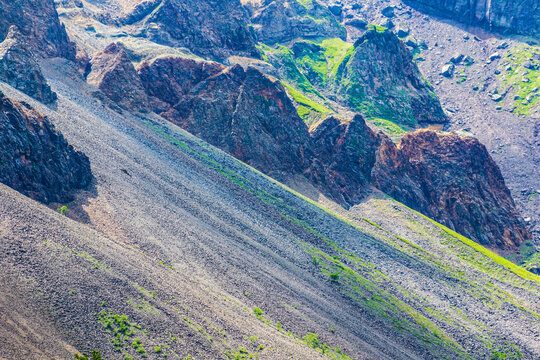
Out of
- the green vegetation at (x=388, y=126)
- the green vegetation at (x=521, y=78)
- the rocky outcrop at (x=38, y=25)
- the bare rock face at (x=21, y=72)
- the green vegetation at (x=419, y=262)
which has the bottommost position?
the green vegetation at (x=419, y=262)

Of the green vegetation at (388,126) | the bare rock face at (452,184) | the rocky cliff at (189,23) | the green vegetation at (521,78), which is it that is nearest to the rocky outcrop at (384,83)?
the green vegetation at (388,126)

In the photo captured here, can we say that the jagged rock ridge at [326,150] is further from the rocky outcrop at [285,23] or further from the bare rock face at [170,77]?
the rocky outcrop at [285,23]

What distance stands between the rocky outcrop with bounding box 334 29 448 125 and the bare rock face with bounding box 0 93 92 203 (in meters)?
116

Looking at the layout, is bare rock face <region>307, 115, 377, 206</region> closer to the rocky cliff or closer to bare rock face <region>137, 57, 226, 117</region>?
bare rock face <region>137, 57, 226, 117</region>

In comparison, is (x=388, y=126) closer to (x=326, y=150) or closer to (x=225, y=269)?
(x=326, y=150)

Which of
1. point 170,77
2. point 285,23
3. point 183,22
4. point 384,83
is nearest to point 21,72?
point 170,77

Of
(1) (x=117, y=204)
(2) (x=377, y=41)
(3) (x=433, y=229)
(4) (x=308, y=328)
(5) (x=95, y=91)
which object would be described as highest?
(2) (x=377, y=41)

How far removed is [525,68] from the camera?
170000 mm

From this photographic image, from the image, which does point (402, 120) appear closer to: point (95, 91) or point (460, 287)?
point (460, 287)

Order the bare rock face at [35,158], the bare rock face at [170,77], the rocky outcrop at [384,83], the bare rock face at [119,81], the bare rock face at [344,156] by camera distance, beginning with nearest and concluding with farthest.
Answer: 1. the bare rock face at [35,158]
2. the bare rock face at [119,81]
3. the bare rock face at [170,77]
4. the bare rock face at [344,156]
5. the rocky outcrop at [384,83]

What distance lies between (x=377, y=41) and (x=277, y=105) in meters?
79.2

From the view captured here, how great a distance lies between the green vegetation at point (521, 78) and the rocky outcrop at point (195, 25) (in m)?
104

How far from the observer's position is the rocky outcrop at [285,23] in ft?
586

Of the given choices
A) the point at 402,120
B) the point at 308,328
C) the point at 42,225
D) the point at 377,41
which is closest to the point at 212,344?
the point at 308,328
